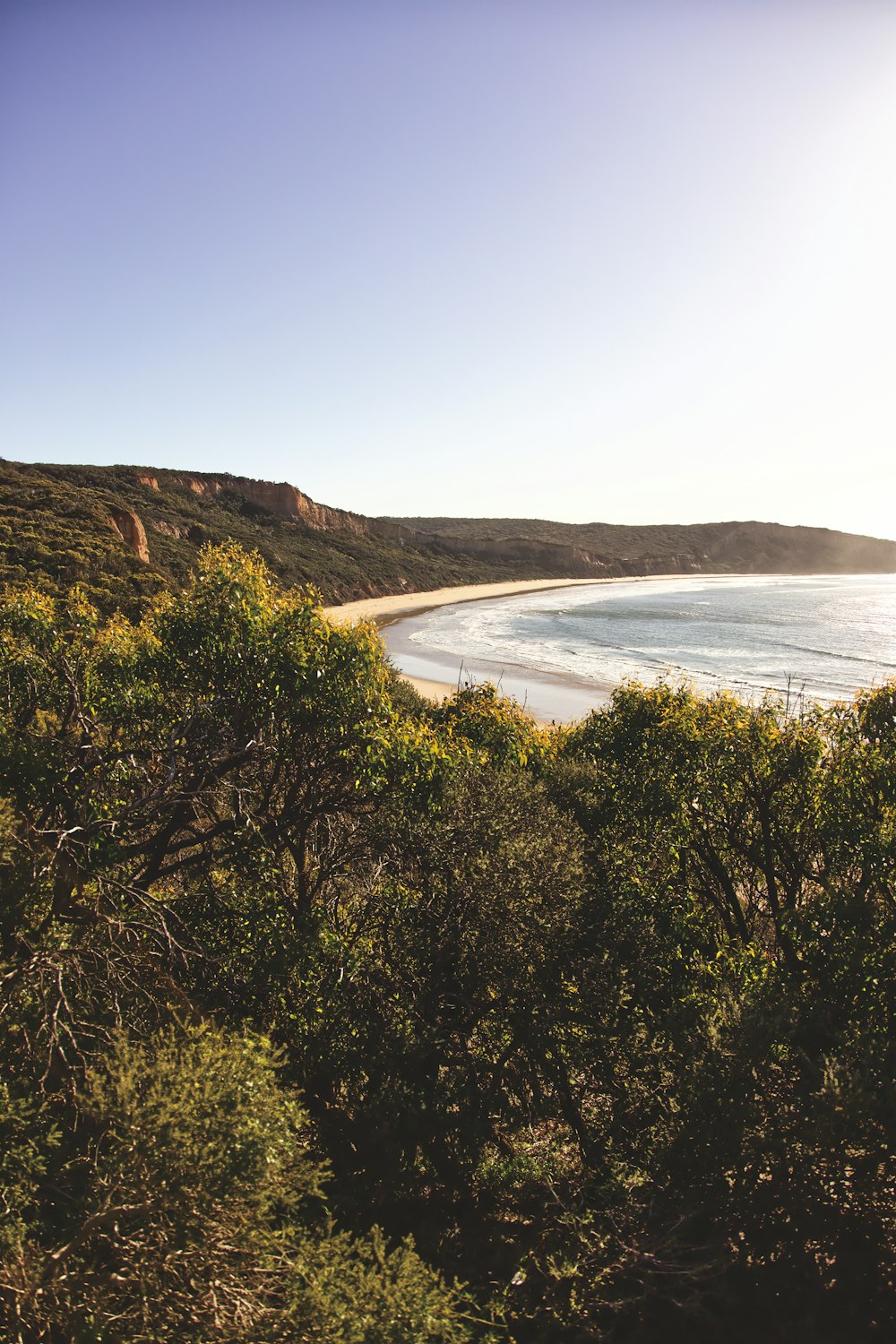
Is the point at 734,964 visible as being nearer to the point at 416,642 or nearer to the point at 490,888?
the point at 490,888

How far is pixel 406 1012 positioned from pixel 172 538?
5986 cm

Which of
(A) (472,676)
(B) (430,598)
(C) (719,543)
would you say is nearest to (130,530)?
(A) (472,676)

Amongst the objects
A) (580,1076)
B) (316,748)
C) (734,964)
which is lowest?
(580,1076)

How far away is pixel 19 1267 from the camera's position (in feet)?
11.9

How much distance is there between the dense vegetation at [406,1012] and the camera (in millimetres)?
4082

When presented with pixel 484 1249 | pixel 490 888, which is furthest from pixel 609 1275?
pixel 490 888

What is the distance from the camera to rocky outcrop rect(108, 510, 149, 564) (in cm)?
4317

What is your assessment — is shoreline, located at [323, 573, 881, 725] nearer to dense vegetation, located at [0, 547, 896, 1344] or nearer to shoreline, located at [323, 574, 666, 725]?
shoreline, located at [323, 574, 666, 725]

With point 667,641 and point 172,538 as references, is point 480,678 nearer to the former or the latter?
point 667,641

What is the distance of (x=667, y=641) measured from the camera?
58.6 meters

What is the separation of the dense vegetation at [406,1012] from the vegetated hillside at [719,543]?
143506 mm

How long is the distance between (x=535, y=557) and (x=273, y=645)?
126698 millimetres

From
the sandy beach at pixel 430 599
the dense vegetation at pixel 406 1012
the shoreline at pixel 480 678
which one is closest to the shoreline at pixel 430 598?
the sandy beach at pixel 430 599

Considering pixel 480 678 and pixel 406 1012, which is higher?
pixel 406 1012
